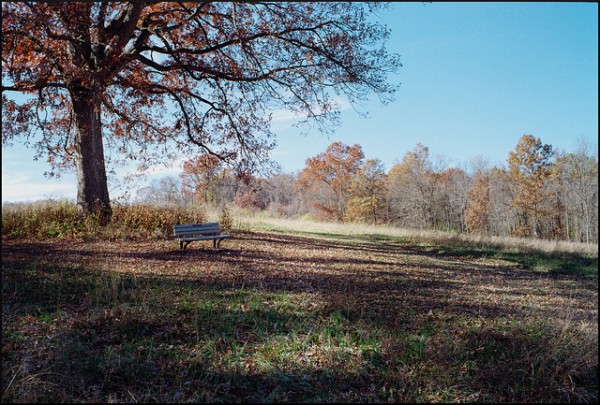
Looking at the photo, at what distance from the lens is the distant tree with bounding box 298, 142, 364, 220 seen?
36406 millimetres

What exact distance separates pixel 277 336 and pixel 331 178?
3391cm

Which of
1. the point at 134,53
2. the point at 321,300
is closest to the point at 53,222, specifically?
the point at 134,53

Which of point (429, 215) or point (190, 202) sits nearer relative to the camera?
point (190, 202)

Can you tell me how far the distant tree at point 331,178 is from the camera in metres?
36.4

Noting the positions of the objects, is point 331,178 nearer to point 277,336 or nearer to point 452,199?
point 452,199

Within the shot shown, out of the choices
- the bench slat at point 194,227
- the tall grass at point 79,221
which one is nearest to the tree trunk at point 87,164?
the tall grass at point 79,221

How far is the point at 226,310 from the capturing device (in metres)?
4.96

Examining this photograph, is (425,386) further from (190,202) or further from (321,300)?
(190,202)

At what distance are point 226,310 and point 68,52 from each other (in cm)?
974

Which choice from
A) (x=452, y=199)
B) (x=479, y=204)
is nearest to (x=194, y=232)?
(x=452, y=199)

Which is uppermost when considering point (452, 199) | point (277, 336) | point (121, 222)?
point (452, 199)

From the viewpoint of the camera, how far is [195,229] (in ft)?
32.0

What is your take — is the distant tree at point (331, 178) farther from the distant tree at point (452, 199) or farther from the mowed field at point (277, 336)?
the mowed field at point (277, 336)

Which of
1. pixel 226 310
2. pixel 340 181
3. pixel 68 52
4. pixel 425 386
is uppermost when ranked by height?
pixel 68 52
